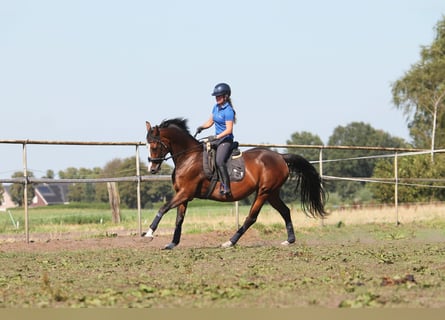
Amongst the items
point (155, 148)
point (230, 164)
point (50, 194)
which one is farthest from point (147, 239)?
point (50, 194)

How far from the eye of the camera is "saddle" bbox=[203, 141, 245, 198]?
13.9 metres

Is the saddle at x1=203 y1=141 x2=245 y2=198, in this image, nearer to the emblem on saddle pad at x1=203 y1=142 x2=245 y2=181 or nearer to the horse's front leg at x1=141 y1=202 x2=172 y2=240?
the emblem on saddle pad at x1=203 y1=142 x2=245 y2=181

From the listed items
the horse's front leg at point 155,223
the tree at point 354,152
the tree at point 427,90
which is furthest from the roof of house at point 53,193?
the horse's front leg at point 155,223

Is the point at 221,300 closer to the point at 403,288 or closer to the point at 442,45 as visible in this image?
the point at 403,288

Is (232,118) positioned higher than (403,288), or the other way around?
(232,118)

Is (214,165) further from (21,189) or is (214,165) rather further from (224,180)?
(21,189)

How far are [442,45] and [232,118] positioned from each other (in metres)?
43.0

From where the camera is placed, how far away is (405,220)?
23219 millimetres

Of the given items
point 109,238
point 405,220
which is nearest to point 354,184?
point 405,220

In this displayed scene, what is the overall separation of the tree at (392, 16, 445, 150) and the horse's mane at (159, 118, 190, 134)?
38.4 meters

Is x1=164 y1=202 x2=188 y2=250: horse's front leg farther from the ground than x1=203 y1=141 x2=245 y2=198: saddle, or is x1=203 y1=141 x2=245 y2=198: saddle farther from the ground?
x1=203 y1=141 x2=245 y2=198: saddle

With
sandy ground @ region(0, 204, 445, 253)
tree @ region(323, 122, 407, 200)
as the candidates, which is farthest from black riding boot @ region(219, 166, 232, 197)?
tree @ region(323, 122, 407, 200)

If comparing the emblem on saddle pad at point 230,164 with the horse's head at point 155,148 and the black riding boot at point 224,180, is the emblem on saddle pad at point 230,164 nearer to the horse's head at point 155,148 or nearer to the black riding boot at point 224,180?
the black riding boot at point 224,180

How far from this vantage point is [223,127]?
13.8 metres
